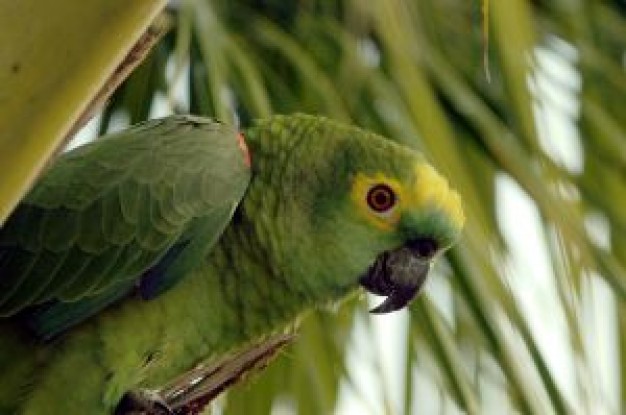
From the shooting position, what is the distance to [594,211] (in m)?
1.39

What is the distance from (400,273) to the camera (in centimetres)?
102

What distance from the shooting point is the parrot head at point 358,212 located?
103 cm

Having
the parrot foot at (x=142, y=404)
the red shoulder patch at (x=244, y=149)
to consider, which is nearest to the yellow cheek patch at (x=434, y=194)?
the red shoulder patch at (x=244, y=149)

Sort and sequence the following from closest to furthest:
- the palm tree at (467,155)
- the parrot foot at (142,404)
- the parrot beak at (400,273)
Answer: the parrot foot at (142,404) → the parrot beak at (400,273) → the palm tree at (467,155)

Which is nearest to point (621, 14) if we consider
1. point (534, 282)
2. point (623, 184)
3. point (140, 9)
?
point (623, 184)

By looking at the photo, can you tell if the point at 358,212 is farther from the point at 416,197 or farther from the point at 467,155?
the point at 467,155

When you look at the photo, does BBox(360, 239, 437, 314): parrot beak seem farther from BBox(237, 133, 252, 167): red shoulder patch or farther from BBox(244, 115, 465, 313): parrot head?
BBox(237, 133, 252, 167): red shoulder patch

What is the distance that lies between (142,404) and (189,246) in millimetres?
133

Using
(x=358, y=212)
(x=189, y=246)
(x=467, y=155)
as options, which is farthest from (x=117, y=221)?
(x=467, y=155)

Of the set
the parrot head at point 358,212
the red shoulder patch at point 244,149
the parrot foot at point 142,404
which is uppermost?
the red shoulder patch at point 244,149

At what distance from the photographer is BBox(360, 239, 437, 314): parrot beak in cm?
102

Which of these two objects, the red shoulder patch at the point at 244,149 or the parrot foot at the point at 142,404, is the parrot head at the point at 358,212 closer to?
the red shoulder patch at the point at 244,149

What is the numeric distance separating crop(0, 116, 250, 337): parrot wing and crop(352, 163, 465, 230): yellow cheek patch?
0.37ft

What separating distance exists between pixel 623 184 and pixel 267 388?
1.59ft
